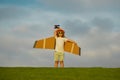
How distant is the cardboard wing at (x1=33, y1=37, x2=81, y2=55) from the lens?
611 inches
